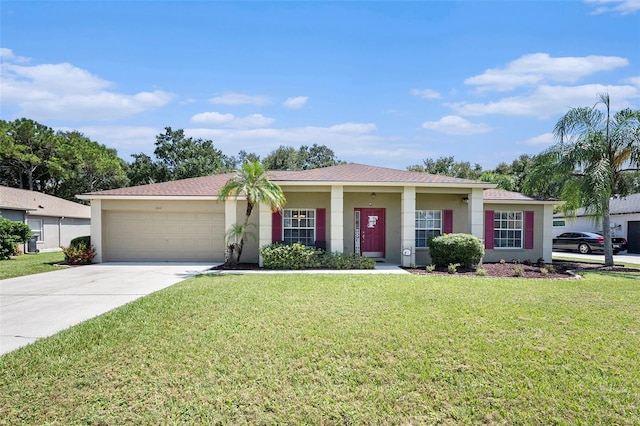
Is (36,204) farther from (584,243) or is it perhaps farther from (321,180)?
(584,243)

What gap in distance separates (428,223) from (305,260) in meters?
5.88

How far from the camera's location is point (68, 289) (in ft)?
30.5

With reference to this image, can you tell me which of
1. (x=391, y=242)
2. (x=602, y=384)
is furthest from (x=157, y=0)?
(x=602, y=384)

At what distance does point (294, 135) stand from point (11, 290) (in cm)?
3082

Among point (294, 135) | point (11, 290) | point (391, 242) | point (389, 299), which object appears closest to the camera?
point (389, 299)

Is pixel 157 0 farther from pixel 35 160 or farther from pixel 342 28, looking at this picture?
pixel 35 160

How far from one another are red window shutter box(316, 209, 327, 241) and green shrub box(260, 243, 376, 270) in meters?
1.77

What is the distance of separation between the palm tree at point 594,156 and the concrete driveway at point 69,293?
15.1 m

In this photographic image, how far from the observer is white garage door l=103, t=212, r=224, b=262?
51.0ft

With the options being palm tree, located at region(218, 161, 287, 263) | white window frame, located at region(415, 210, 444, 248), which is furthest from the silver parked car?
palm tree, located at region(218, 161, 287, 263)

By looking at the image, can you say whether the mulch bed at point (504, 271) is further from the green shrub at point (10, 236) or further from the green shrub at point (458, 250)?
the green shrub at point (10, 236)

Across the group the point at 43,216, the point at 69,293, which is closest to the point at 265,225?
the point at 69,293

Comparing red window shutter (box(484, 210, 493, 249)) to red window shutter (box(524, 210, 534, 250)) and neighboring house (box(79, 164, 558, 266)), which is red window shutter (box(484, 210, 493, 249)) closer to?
neighboring house (box(79, 164, 558, 266))

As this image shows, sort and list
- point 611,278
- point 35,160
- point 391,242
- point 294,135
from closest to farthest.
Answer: point 611,278 → point 391,242 → point 35,160 → point 294,135
